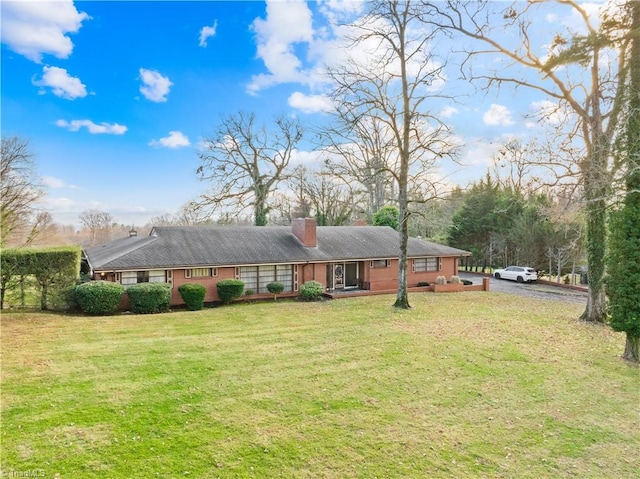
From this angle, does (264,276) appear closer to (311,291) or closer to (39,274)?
(311,291)

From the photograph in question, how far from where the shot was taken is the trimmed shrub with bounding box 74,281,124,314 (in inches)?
573

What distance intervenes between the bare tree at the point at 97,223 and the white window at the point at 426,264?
4411 cm

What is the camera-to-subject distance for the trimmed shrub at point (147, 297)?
50.9ft

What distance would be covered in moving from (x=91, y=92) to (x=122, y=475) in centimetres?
1816

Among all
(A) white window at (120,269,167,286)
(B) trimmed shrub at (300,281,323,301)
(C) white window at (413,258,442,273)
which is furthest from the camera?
(C) white window at (413,258,442,273)

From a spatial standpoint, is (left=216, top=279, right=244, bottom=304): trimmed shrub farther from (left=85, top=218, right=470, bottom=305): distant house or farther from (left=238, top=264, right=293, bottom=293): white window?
(left=238, top=264, right=293, bottom=293): white window

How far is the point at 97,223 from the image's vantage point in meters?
51.2

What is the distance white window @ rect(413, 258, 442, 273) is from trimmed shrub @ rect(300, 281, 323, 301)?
27.1ft

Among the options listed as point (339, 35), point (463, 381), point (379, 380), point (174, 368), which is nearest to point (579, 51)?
point (339, 35)

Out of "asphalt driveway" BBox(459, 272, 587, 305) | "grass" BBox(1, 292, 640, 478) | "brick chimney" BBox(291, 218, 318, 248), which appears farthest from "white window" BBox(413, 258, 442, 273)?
"grass" BBox(1, 292, 640, 478)

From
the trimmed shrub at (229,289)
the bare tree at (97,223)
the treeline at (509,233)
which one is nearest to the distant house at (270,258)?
the trimmed shrub at (229,289)

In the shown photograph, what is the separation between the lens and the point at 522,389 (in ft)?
27.3

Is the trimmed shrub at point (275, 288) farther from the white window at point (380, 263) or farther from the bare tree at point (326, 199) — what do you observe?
the bare tree at point (326, 199)

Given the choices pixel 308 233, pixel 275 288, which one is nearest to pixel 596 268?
pixel 308 233
